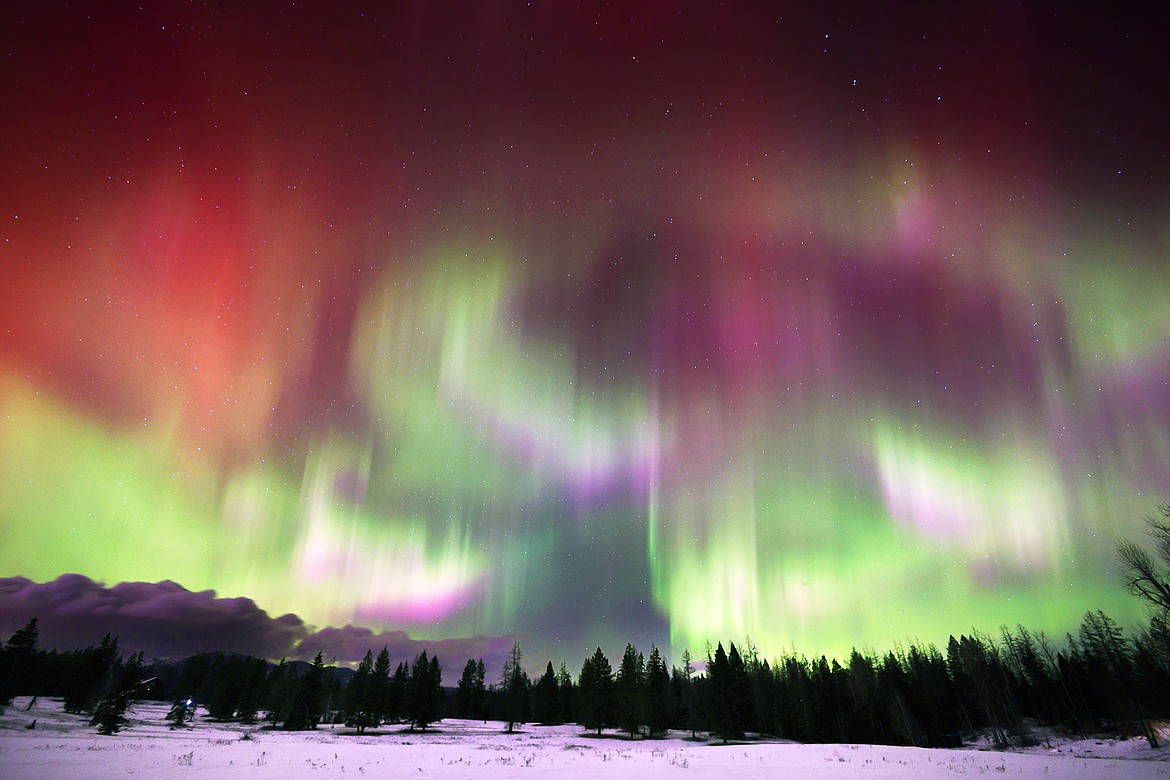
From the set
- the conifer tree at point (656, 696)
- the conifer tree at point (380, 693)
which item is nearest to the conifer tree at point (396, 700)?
the conifer tree at point (380, 693)

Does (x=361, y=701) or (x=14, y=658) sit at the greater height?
(x=14, y=658)

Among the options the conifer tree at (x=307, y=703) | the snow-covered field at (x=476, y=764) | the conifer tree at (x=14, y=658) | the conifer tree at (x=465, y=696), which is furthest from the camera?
the conifer tree at (x=465, y=696)

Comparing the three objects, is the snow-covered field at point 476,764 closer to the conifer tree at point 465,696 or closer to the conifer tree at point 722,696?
the conifer tree at point 722,696

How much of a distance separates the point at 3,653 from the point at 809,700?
117 metres

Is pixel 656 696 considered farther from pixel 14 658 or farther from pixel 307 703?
pixel 14 658

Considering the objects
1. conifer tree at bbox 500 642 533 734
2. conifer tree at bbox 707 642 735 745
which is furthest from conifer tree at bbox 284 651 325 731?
conifer tree at bbox 707 642 735 745

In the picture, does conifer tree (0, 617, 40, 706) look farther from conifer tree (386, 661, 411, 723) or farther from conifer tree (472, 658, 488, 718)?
conifer tree (472, 658, 488, 718)

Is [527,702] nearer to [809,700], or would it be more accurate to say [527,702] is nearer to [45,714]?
[809,700]

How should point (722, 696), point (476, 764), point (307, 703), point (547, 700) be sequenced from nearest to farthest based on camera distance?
point (476, 764) → point (722, 696) → point (307, 703) → point (547, 700)

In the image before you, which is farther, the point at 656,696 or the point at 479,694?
the point at 479,694

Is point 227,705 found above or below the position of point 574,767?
below

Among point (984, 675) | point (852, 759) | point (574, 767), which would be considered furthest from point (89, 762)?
point (984, 675)

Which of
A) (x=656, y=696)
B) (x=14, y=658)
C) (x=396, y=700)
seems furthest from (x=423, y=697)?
(x=14, y=658)

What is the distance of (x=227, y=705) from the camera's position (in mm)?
86938
